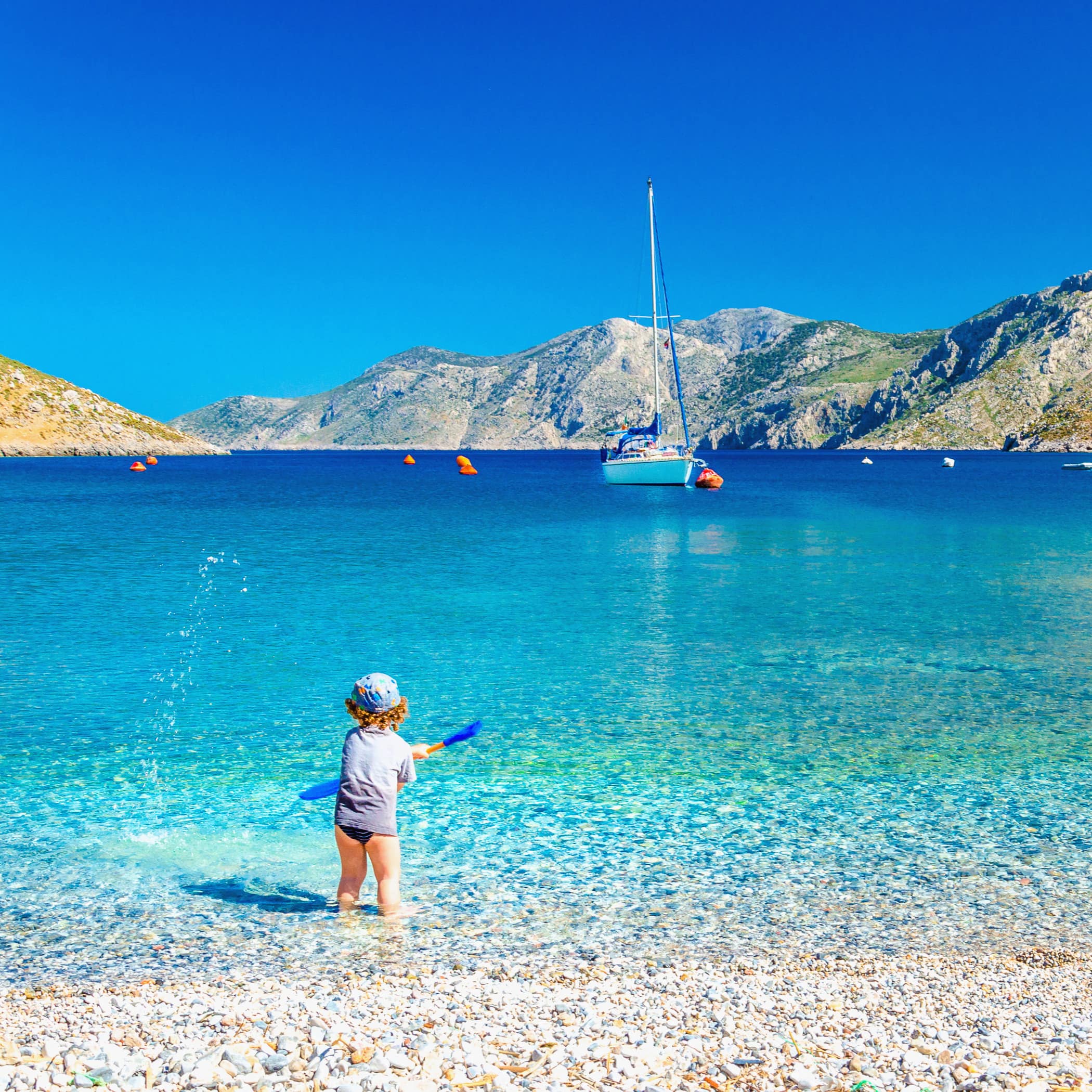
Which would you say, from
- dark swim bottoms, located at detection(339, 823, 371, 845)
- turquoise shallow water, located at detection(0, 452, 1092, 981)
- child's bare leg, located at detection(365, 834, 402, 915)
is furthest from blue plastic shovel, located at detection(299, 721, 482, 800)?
turquoise shallow water, located at detection(0, 452, 1092, 981)

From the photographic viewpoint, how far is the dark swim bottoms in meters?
8.35

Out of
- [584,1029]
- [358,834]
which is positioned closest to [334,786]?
[358,834]

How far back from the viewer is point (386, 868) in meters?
8.59

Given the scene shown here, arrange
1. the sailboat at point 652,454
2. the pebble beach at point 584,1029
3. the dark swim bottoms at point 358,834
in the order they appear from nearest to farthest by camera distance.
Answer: the pebble beach at point 584,1029
the dark swim bottoms at point 358,834
the sailboat at point 652,454

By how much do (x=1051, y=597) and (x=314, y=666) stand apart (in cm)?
2190

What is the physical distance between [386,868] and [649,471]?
8428cm

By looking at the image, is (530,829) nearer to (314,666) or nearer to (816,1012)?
(816,1012)

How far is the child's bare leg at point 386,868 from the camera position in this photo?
8438mm

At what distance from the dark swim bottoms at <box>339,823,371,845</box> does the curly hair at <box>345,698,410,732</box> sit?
0.88 meters

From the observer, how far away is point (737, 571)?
123 feet

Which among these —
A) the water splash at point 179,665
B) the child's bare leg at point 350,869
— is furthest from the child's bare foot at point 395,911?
the water splash at point 179,665

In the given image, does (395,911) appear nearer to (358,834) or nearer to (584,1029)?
(358,834)

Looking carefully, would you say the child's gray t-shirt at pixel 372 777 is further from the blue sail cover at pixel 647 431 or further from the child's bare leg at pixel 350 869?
the blue sail cover at pixel 647 431

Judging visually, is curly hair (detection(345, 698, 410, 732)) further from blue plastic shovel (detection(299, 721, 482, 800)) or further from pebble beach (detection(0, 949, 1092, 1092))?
pebble beach (detection(0, 949, 1092, 1092))
